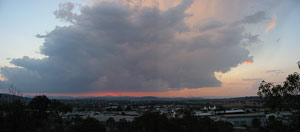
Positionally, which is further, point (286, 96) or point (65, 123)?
point (65, 123)

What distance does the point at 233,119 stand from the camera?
69.5 m

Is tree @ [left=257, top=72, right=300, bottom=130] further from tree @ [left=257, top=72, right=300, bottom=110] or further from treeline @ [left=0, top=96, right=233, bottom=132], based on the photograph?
treeline @ [left=0, top=96, right=233, bottom=132]

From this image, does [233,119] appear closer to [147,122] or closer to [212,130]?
[212,130]

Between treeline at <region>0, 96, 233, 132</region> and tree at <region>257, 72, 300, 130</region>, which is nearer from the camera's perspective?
tree at <region>257, 72, 300, 130</region>

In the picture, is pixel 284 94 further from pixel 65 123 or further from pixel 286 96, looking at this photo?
pixel 65 123

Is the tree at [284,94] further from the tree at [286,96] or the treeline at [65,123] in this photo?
the treeline at [65,123]

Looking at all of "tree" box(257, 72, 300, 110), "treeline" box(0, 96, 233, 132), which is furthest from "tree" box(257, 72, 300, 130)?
"treeline" box(0, 96, 233, 132)

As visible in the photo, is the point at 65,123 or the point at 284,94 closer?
the point at 284,94

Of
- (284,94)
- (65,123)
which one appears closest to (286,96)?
(284,94)

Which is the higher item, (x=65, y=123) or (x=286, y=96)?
(x=286, y=96)

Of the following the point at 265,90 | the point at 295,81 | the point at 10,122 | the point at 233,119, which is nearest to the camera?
the point at 295,81

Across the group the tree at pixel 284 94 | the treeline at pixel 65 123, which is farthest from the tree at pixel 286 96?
the treeline at pixel 65 123

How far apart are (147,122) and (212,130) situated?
1101 centimetres

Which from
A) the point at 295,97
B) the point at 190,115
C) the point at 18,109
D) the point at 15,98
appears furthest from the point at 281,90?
the point at 190,115
